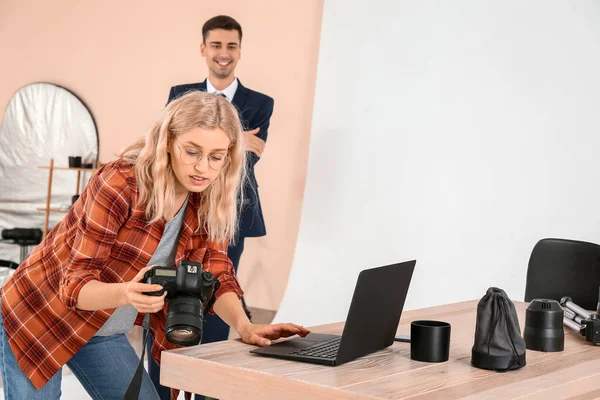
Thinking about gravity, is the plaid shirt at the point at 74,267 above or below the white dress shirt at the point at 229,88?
below

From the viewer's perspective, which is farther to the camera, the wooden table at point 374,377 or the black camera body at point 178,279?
the black camera body at point 178,279

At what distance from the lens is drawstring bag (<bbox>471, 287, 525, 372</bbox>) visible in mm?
1455

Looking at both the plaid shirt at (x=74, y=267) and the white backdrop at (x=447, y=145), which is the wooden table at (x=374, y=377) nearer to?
the plaid shirt at (x=74, y=267)

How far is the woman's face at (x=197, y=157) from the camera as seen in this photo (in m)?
1.77

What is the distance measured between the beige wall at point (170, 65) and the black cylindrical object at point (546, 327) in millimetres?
3202

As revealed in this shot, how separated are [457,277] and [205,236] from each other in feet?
7.81

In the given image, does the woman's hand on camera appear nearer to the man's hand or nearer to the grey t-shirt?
the grey t-shirt

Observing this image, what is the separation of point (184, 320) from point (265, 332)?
9.3 inches

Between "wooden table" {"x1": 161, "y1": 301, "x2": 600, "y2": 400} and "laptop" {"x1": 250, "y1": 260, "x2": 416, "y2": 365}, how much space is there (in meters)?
0.02

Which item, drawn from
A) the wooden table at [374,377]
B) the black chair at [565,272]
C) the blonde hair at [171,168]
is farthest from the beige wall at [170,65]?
the wooden table at [374,377]

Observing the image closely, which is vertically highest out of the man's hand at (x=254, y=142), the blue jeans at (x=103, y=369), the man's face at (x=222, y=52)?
the man's face at (x=222, y=52)

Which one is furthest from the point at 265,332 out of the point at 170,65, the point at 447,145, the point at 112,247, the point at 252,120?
the point at 170,65

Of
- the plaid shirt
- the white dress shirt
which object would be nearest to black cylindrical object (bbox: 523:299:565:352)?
the plaid shirt

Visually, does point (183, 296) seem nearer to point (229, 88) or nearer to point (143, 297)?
point (143, 297)
